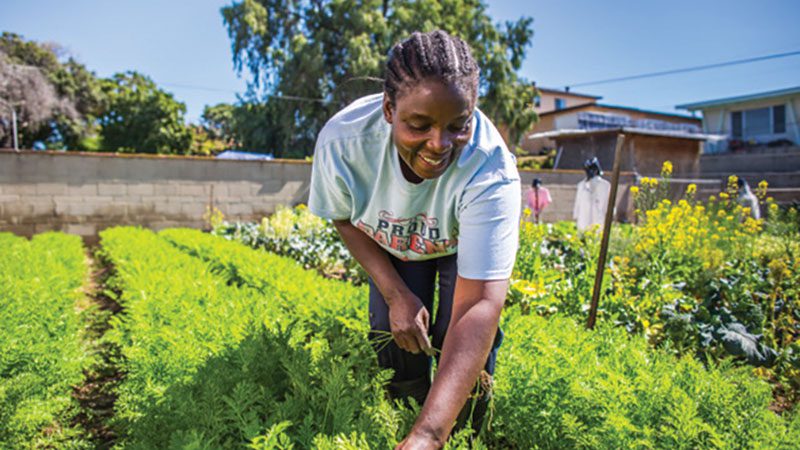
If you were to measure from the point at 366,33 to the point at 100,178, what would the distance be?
1356 centimetres

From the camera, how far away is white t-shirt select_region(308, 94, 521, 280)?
1552mm

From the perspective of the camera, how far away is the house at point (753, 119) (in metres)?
28.0

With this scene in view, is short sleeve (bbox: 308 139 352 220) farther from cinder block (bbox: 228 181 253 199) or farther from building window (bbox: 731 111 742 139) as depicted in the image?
building window (bbox: 731 111 742 139)

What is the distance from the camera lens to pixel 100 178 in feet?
35.7

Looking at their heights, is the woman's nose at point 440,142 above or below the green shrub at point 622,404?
above

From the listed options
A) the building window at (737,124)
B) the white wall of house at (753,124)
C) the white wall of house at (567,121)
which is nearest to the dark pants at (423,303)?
the white wall of house at (567,121)

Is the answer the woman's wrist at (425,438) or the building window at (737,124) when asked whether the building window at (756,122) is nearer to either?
the building window at (737,124)

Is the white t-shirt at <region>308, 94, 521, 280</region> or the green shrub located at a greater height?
the white t-shirt at <region>308, 94, 521, 280</region>

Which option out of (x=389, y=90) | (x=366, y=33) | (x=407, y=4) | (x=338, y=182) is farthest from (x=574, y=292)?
(x=407, y=4)

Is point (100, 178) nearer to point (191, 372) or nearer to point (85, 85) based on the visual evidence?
point (191, 372)

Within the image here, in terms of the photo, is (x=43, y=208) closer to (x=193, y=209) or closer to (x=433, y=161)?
(x=193, y=209)

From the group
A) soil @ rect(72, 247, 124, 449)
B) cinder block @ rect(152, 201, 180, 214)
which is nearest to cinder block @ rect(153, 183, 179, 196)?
cinder block @ rect(152, 201, 180, 214)

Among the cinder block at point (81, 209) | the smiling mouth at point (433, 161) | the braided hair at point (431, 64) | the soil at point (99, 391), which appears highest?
the braided hair at point (431, 64)

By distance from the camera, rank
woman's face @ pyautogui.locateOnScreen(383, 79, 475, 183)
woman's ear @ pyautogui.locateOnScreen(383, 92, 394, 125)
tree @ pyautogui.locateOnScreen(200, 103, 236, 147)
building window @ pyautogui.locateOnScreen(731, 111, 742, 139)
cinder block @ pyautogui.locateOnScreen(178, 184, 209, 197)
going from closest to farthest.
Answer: woman's face @ pyautogui.locateOnScreen(383, 79, 475, 183), woman's ear @ pyautogui.locateOnScreen(383, 92, 394, 125), cinder block @ pyautogui.locateOnScreen(178, 184, 209, 197), building window @ pyautogui.locateOnScreen(731, 111, 742, 139), tree @ pyautogui.locateOnScreen(200, 103, 236, 147)
